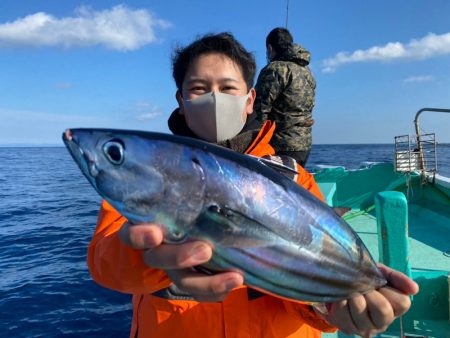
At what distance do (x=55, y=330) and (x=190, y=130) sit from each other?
5.79 meters

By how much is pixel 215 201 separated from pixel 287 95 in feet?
13.9

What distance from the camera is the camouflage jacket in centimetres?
530

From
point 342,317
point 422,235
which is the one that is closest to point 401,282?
point 342,317

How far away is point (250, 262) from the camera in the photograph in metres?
1.43

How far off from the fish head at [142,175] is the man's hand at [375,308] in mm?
968

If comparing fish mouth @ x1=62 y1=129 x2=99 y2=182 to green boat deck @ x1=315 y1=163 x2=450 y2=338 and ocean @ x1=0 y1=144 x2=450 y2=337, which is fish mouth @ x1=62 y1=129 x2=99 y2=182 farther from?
ocean @ x1=0 y1=144 x2=450 y2=337

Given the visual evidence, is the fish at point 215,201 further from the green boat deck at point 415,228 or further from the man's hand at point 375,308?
the green boat deck at point 415,228

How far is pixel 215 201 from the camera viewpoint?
1.41 meters

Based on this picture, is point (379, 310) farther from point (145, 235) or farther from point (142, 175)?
point (142, 175)

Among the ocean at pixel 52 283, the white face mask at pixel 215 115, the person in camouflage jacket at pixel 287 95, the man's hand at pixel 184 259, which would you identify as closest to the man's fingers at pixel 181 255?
the man's hand at pixel 184 259

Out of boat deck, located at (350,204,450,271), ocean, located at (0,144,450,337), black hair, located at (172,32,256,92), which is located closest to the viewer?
black hair, located at (172,32,256,92)

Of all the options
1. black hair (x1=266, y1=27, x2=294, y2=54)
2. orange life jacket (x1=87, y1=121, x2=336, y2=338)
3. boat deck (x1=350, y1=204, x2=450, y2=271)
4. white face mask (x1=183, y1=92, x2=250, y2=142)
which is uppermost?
black hair (x1=266, y1=27, x2=294, y2=54)

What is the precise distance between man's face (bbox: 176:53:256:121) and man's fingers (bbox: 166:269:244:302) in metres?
1.30

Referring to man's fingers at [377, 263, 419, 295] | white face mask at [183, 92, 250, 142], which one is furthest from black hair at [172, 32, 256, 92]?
man's fingers at [377, 263, 419, 295]
